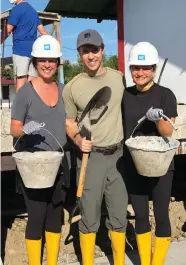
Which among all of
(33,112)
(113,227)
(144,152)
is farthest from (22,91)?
(113,227)

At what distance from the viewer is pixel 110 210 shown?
11.2 ft

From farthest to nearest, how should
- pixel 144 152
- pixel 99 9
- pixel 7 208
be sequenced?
pixel 99 9, pixel 7 208, pixel 144 152

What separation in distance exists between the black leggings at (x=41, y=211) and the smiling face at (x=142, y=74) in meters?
0.95

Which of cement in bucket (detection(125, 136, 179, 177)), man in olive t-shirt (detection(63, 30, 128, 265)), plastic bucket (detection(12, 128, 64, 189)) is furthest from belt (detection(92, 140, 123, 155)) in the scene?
plastic bucket (detection(12, 128, 64, 189))

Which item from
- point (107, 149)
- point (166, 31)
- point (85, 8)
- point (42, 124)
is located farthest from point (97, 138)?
point (85, 8)

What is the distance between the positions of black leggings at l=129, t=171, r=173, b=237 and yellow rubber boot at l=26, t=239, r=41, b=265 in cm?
77

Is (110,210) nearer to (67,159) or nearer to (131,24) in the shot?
(67,159)

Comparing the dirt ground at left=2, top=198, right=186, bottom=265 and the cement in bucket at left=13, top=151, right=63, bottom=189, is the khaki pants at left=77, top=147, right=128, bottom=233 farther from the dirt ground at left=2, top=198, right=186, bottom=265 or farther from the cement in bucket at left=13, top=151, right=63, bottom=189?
the dirt ground at left=2, top=198, right=186, bottom=265

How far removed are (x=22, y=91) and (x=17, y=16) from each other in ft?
7.39

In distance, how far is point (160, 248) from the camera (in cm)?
338

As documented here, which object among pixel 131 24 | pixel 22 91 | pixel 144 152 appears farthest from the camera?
pixel 131 24

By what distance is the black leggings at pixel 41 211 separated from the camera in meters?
3.26

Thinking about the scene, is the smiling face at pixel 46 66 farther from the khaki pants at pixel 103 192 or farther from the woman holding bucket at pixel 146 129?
the khaki pants at pixel 103 192

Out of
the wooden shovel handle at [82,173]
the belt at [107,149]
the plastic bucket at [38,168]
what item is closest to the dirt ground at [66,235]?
the wooden shovel handle at [82,173]
